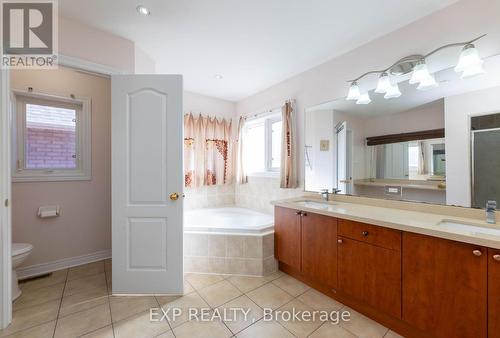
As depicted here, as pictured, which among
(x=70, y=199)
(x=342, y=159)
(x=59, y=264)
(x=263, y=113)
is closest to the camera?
(x=342, y=159)

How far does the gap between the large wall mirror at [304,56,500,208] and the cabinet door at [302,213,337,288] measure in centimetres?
59

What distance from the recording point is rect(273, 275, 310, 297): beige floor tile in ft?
6.74

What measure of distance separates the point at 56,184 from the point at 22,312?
52.7 inches

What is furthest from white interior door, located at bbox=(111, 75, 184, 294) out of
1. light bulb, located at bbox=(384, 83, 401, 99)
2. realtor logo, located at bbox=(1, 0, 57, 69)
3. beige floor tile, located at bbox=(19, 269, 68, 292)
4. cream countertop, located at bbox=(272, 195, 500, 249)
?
light bulb, located at bbox=(384, 83, 401, 99)

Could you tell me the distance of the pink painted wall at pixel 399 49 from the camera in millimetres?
1512

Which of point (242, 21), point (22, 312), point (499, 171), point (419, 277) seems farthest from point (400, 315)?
point (22, 312)

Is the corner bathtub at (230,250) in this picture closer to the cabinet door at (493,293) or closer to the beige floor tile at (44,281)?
the beige floor tile at (44,281)

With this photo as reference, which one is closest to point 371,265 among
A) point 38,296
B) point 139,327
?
point 139,327

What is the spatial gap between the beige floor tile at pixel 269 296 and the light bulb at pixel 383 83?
6.81 ft

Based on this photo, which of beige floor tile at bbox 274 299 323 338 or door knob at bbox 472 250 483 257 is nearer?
door knob at bbox 472 250 483 257

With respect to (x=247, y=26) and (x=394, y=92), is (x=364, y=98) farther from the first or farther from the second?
(x=247, y=26)

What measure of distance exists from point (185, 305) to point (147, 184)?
1102 mm

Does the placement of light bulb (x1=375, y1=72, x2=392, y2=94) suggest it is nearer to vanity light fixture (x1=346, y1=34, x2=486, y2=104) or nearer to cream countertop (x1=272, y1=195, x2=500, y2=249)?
vanity light fixture (x1=346, y1=34, x2=486, y2=104)

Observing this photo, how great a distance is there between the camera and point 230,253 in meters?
2.36
